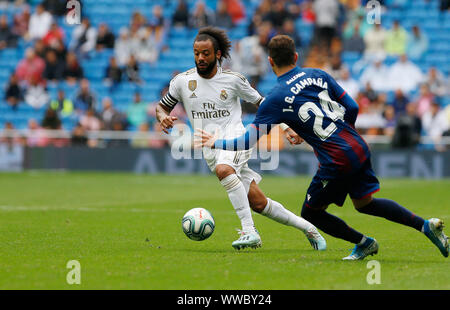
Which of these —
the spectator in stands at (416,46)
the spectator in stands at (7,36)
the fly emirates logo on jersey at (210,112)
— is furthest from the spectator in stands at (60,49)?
the fly emirates logo on jersey at (210,112)

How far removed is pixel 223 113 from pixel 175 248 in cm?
156

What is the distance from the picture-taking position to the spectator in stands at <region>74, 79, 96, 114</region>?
24438 millimetres

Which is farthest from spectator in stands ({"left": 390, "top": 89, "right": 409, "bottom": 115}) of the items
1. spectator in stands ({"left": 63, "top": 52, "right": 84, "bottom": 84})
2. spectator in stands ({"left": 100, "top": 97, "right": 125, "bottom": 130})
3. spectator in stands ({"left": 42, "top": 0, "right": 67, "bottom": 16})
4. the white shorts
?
the white shorts

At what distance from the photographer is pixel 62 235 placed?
9562mm

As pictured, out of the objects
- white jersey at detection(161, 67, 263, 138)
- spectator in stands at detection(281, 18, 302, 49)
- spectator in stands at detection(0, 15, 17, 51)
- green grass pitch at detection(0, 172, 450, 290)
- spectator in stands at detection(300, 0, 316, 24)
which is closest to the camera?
green grass pitch at detection(0, 172, 450, 290)

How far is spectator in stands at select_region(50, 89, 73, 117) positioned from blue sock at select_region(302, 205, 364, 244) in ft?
59.0

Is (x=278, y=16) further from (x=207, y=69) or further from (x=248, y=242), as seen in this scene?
(x=248, y=242)

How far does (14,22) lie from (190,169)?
33.6 feet

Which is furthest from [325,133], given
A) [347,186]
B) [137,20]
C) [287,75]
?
[137,20]

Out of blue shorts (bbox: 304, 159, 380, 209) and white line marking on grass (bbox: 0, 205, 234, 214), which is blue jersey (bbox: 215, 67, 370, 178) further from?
white line marking on grass (bbox: 0, 205, 234, 214)

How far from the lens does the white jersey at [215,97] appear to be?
29.0 ft

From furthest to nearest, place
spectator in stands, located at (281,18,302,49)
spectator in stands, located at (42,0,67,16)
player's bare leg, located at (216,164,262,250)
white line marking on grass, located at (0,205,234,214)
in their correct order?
spectator in stands, located at (42,0,67,16) < spectator in stands, located at (281,18,302,49) < white line marking on grass, located at (0,205,234,214) < player's bare leg, located at (216,164,262,250)

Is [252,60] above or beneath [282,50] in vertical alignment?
beneath

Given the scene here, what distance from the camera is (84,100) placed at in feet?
80.5
